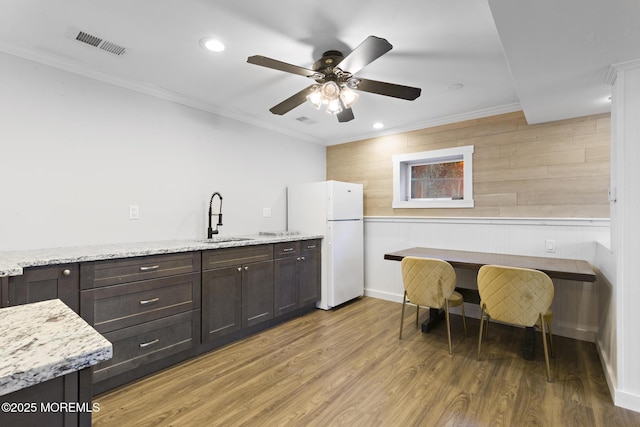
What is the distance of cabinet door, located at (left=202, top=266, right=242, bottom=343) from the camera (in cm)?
264

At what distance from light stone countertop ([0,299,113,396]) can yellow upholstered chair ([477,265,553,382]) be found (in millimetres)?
2551

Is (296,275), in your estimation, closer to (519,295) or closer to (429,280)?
(429,280)

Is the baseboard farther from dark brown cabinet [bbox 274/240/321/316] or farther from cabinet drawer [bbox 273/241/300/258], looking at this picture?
cabinet drawer [bbox 273/241/300/258]

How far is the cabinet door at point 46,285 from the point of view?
5.70ft

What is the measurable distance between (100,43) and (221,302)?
2.12 m

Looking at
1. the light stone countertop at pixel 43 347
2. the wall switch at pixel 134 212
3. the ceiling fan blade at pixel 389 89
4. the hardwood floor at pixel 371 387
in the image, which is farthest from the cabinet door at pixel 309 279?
the light stone countertop at pixel 43 347

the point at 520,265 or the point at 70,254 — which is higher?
the point at 70,254

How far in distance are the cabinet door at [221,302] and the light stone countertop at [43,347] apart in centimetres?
180

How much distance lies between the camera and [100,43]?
2.15 m

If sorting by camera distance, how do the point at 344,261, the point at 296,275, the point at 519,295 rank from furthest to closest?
the point at 344,261 → the point at 296,275 → the point at 519,295

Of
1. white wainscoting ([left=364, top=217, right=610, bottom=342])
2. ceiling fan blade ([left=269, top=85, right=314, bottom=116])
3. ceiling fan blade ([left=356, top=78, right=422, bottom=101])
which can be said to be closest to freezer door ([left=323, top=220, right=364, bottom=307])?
white wainscoting ([left=364, top=217, right=610, bottom=342])

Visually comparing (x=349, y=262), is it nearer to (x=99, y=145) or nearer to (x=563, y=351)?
(x=563, y=351)

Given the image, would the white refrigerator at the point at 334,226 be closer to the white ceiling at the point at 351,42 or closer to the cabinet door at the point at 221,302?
the cabinet door at the point at 221,302

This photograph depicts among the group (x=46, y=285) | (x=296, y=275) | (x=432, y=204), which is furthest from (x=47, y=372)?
(x=432, y=204)
